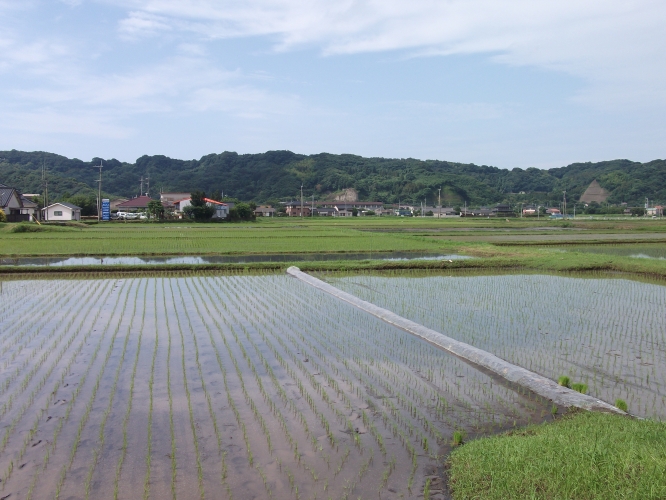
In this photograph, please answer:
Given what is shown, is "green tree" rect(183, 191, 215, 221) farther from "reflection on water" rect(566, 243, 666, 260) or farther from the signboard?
"reflection on water" rect(566, 243, 666, 260)

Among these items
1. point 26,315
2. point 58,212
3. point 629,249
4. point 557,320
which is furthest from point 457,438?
point 58,212

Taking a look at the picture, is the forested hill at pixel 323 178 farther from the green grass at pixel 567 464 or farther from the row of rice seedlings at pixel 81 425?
the green grass at pixel 567 464

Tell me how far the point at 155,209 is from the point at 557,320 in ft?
133

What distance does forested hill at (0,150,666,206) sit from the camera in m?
85.8

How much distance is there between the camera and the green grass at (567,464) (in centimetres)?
313

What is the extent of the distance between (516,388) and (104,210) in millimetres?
42052

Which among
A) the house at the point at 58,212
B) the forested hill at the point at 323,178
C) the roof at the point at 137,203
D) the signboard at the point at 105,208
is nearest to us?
the house at the point at 58,212

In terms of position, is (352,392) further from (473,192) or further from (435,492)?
(473,192)

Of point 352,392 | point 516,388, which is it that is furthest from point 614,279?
point 352,392

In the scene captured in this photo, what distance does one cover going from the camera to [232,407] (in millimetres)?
4910

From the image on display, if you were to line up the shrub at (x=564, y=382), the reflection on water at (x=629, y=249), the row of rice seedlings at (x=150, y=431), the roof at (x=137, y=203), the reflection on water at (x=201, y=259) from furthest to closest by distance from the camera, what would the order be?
1. the roof at (x=137, y=203)
2. the reflection on water at (x=629, y=249)
3. the reflection on water at (x=201, y=259)
4. the shrub at (x=564, y=382)
5. the row of rice seedlings at (x=150, y=431)

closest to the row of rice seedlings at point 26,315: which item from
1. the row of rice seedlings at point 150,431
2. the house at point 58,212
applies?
the row of rice seedlings at point 150,431

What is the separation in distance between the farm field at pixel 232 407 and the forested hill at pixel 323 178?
78.3 meters

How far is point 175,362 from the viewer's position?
6.31 metres
